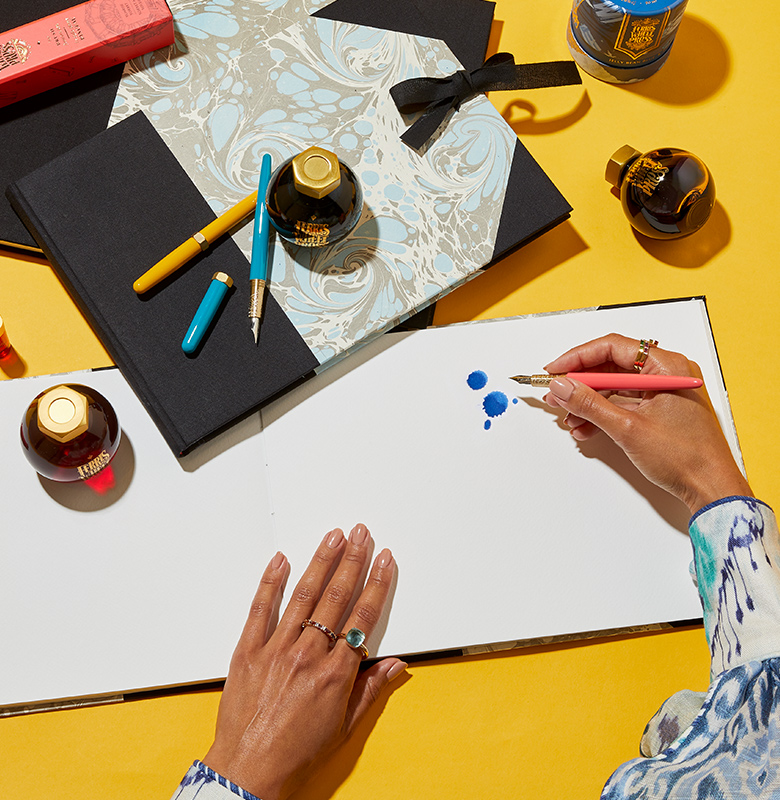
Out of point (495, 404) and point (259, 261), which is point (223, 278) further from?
point (495, 404)

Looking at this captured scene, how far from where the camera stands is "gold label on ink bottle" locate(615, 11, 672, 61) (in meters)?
1.05

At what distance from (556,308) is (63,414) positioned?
0.70 meters

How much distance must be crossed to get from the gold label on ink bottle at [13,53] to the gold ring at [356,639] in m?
0.91

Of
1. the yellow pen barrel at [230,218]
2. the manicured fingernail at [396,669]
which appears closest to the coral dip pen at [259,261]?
the yellow pen barrel at [230,218]

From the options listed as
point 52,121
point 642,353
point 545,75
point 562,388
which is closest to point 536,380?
point 562,388

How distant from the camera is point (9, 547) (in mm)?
966

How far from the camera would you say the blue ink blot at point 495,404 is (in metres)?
1.04

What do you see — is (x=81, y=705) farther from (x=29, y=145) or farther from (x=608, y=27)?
(x=608, y=27)

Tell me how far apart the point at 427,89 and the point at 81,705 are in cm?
97

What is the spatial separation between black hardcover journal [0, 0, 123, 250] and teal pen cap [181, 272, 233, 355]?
0.32 m

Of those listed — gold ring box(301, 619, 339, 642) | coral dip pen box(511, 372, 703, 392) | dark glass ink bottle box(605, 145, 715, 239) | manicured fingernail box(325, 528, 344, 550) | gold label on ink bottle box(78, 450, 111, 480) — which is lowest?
gold ring box(301, 619, 339, 642)

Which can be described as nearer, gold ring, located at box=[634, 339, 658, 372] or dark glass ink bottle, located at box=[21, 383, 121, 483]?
dark glass ink bottle, located at box=[21, 383, 121, 483]

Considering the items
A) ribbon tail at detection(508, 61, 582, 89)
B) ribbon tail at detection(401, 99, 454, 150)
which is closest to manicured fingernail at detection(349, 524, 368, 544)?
ribbon tail at detection(401, 99, 454, 150)

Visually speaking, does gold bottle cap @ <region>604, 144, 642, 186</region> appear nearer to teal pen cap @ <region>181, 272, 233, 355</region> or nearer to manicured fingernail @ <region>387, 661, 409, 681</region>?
teal pen cap @ <region>181, 272, 233, 355</region>
